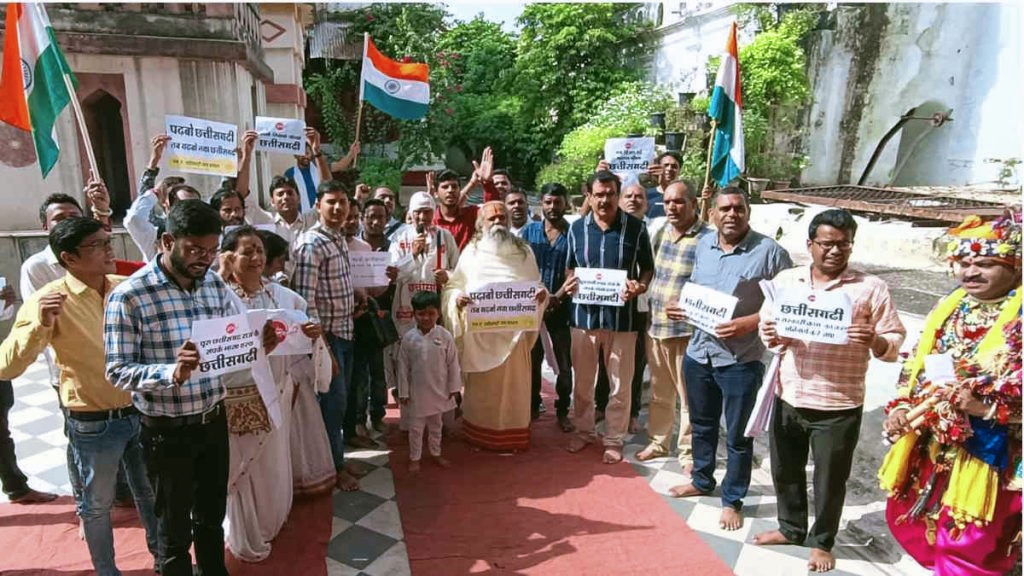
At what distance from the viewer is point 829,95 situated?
591 inches

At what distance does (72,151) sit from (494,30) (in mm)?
16131

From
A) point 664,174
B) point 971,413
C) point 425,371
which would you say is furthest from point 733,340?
point 664,174

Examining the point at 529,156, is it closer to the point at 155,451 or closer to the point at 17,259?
the point at 17,259

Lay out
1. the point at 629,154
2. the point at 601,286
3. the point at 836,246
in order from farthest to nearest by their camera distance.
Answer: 1. the point at 629,154
2. the point at 601,286
3. the point at 836,246

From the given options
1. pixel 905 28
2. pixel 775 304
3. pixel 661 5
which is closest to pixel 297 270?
pixel 775 304

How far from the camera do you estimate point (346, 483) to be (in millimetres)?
4410

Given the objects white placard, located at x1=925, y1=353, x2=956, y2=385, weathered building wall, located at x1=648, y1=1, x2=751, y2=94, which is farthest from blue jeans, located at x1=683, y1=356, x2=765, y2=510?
weathered building wall, located at x1=648, y1=1, x2=751, y2=94

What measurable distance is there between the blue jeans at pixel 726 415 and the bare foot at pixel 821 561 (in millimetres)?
566

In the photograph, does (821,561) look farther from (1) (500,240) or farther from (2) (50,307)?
(2) (50,307)

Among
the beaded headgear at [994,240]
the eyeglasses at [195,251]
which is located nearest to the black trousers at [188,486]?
→ the eyeglasses at [195,251]

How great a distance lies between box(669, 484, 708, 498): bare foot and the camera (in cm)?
435

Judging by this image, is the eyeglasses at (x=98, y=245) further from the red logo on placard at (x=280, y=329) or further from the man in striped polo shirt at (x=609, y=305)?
the man in striped polo shirt at (x=609, y=305)

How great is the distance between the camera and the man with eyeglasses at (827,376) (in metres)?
3.16

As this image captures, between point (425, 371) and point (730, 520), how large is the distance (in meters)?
2.27
